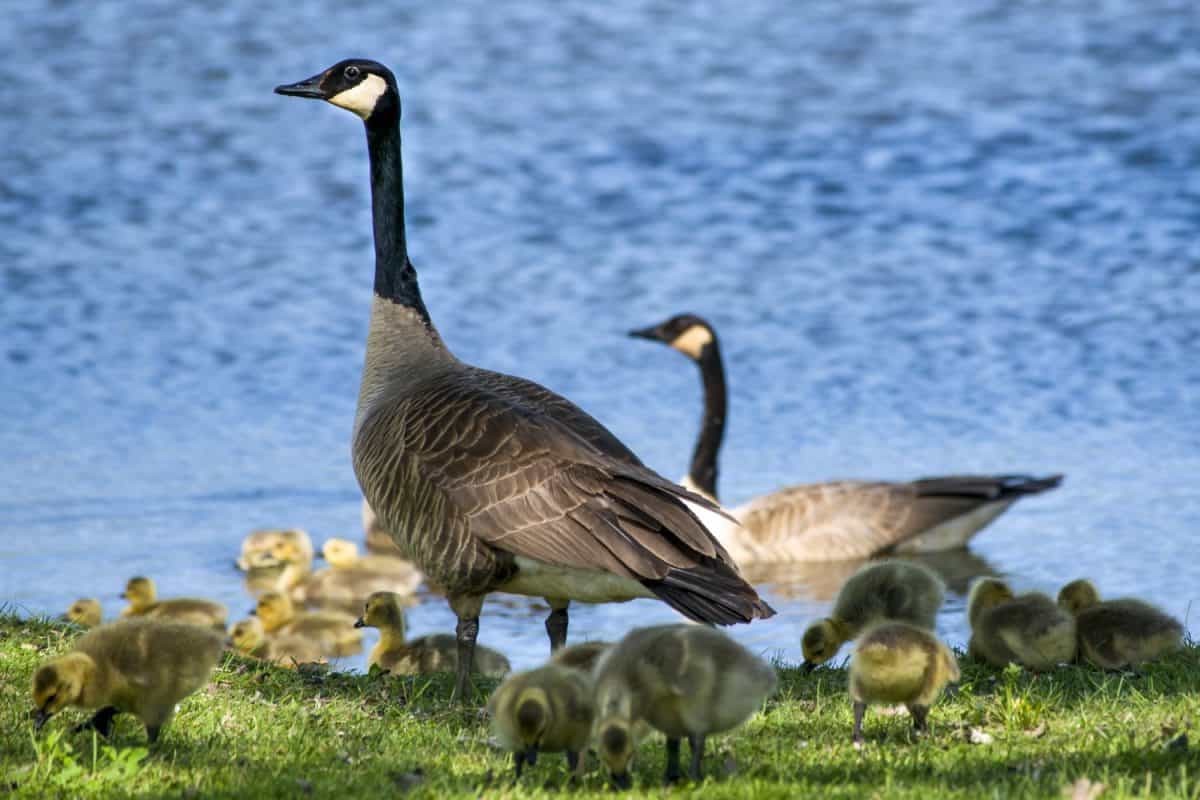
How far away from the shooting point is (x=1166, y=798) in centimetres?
480

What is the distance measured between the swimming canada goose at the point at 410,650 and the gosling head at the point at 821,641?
4.59 ft

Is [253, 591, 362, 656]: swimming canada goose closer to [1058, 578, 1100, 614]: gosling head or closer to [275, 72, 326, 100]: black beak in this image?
[275, 72, 326, 100]: black beak

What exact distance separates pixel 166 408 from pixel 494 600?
4.52 m

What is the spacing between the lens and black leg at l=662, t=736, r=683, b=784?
528cm

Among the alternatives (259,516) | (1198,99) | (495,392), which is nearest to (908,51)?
(1198,99)

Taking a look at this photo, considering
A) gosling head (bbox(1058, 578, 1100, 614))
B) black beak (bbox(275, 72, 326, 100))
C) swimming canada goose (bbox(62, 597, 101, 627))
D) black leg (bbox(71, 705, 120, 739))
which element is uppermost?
black beak (bbox(275, 72, 326, 100))

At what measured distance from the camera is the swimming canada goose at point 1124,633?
7066mm

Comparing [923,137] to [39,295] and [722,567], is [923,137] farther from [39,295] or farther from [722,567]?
[722,567]

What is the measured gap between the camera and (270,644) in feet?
32.7

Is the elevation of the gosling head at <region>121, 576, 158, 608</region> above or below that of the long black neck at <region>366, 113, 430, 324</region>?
below

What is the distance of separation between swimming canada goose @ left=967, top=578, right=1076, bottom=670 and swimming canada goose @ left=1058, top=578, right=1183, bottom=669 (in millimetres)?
100

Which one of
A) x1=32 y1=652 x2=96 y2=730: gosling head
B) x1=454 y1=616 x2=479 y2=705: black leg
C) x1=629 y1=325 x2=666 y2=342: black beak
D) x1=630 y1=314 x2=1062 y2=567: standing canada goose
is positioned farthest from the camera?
x1=629 y1=325 x2=666 y2=342: black beak

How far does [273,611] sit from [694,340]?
4608 millimetres

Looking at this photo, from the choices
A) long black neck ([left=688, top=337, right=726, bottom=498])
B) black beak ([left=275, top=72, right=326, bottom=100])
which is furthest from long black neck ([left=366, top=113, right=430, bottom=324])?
long black neck ([left=688, top=337, right=726, bottom=498])
